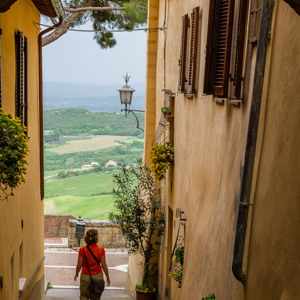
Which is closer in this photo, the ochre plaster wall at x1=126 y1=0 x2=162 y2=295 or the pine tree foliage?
the ochre plaster wall at x1=126 y1=0 x2=162 y2=295

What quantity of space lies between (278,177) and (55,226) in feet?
60.0

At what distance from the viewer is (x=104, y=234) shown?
1866 centimetres

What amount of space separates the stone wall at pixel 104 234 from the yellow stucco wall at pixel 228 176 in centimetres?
763

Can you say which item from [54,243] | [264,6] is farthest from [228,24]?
[54,243]

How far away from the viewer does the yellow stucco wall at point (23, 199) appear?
7680mm

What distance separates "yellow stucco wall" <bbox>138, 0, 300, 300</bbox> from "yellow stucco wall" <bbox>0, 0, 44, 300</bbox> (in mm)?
2514

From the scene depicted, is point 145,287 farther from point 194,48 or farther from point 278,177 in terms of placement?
point 278,177

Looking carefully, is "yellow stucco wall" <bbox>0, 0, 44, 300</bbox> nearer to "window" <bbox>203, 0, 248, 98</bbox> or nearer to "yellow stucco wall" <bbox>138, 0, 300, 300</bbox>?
"yellow stucco wall" <bbox>138, 0, 300, 300</bbox>

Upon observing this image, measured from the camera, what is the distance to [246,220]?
4320mm

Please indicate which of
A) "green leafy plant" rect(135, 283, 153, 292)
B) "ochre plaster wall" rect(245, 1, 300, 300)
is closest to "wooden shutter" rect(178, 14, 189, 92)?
"green leafy plant" rect(135, 283, 153, 292)

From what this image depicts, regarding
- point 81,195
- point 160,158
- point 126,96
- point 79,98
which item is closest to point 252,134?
point 160,158

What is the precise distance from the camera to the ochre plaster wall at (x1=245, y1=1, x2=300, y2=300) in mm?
3377

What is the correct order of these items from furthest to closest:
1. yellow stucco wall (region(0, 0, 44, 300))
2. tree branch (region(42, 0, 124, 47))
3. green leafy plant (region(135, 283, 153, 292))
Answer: tree branch (region(42, 0, 124, 47)), green leafy plant (region(135, 283, 153, 292)), yellow stucco wall (region(0, 0, 44, 300))

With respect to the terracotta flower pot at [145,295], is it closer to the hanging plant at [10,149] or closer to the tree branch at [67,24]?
the hanging plant at [10,149]
